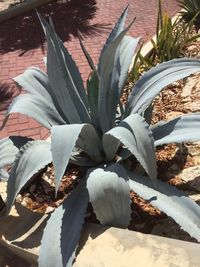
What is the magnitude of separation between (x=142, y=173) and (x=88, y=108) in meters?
0.52

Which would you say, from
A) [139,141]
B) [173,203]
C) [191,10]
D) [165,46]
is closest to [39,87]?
[139,141]

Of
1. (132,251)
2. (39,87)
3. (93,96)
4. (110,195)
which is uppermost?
(39,87)

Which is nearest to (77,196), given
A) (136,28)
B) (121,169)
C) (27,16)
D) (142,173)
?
(121,169)

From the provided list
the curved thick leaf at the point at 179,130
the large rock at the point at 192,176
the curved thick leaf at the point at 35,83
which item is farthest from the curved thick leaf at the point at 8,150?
the large rock at the point at 192,176

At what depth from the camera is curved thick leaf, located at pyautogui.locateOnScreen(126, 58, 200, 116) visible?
204cm

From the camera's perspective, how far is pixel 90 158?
2.32 meters

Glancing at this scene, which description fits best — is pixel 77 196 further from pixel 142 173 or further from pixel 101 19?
pixel 101 19

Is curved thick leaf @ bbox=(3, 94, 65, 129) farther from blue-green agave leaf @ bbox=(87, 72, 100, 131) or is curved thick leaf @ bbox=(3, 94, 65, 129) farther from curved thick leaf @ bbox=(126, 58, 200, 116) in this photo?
curved thick leaf @ bbox=(126, 58, 200, 116)

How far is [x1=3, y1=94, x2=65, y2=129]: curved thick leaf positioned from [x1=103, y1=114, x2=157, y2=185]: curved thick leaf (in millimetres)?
526

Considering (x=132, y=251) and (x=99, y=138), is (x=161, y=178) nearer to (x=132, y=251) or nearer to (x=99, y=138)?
(x=99, y=138)

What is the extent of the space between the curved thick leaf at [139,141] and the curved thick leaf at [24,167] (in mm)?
392

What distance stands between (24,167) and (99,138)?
490 millimetres

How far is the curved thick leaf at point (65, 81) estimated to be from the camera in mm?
1997

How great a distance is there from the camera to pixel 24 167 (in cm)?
191
